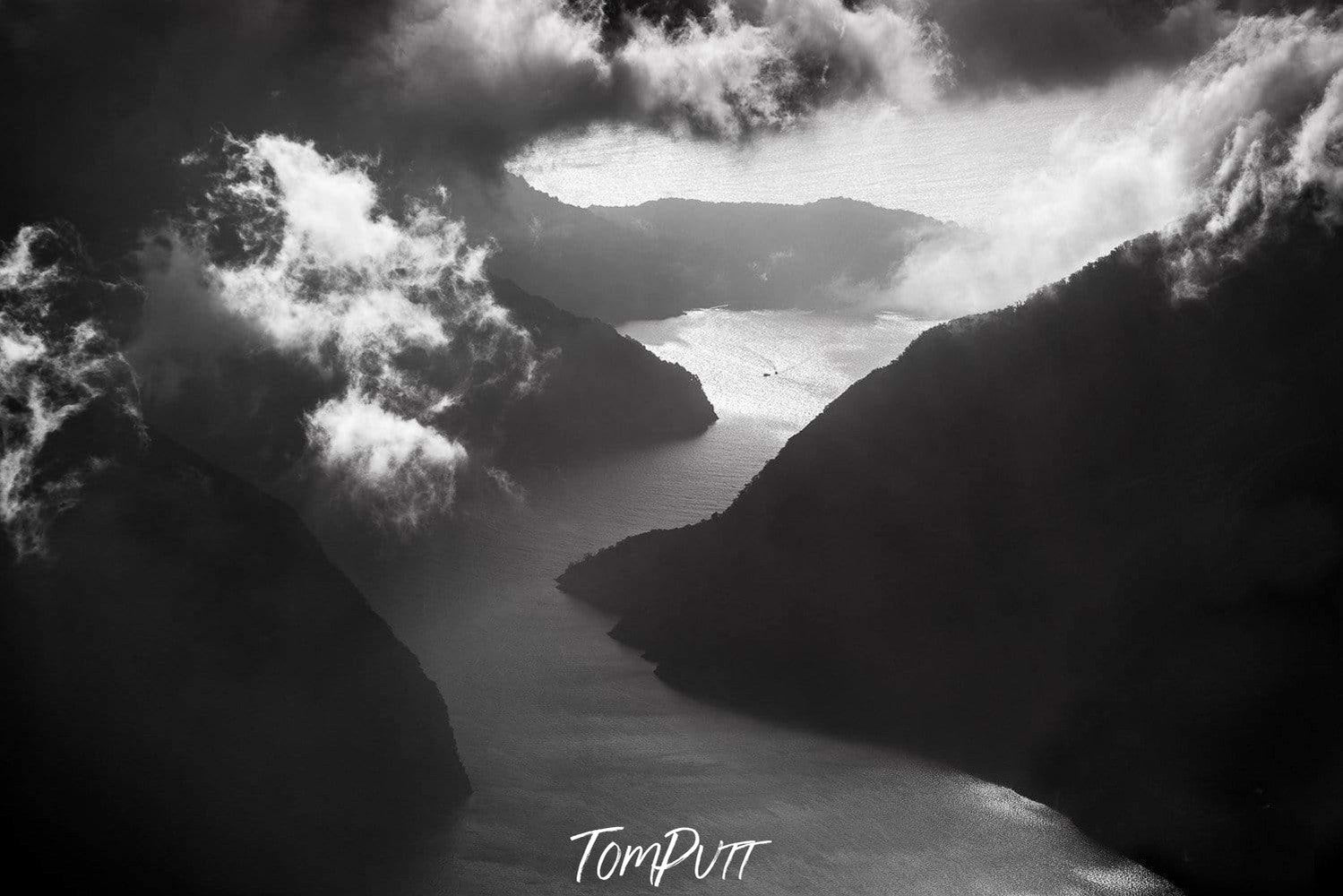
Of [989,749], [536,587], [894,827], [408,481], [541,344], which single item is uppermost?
[541,344]

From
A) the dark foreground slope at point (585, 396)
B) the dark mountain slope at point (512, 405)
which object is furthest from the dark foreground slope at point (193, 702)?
the dark foreground slope at point (585, 396)

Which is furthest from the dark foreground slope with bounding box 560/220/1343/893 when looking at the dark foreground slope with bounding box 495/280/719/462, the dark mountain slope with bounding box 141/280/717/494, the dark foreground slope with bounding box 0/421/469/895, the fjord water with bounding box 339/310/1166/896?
the dark foreground slope with bounding box 495/280/719/462

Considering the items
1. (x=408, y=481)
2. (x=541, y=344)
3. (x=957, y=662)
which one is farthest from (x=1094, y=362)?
(x=541, y=344)

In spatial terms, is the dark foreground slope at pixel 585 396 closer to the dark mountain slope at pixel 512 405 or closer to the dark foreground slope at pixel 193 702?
the dark mountain slope at pixel 512 405

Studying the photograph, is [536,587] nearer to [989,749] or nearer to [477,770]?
[477,770]

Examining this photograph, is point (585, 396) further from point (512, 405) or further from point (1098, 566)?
point (1098, 566)
